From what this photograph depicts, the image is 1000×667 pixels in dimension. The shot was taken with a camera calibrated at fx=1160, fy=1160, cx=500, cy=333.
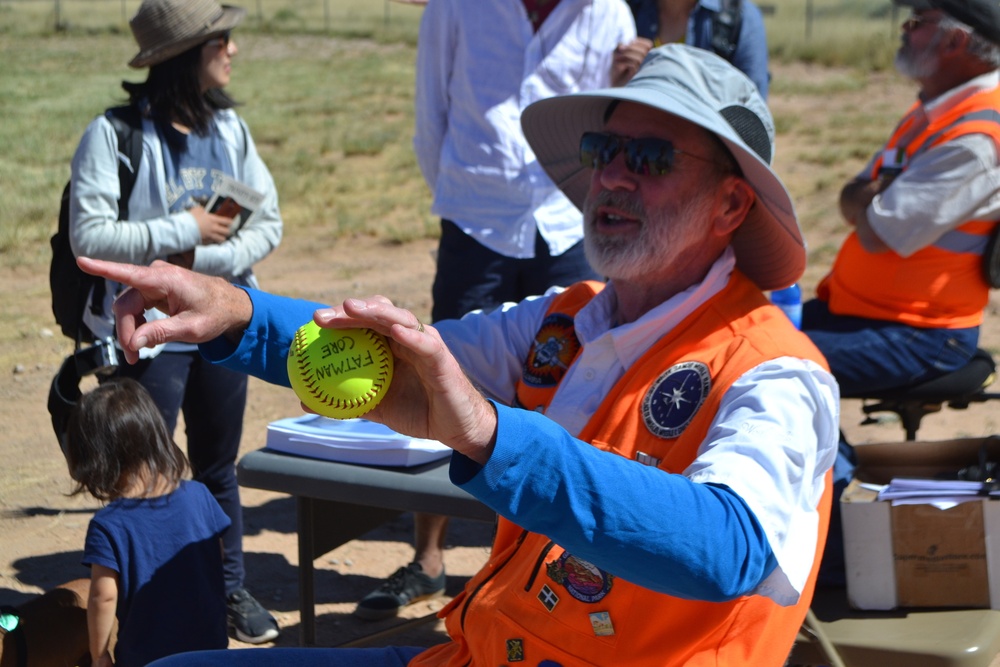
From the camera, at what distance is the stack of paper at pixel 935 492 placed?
2.87m

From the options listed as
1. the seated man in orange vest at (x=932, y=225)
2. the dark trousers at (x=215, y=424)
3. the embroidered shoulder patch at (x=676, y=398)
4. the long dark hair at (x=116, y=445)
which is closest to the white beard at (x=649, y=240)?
the embroidered shoulder patch at (x=676, y=398)

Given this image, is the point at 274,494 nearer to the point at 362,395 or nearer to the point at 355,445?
the point at 355,445

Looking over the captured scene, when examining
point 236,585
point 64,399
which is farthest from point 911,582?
point 64,399

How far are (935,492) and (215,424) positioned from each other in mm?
2367

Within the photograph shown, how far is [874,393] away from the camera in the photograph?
4.36 meters

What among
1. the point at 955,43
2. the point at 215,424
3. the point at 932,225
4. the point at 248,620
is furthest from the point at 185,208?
the point at 955,43

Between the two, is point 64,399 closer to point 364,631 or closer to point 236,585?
point 236,585

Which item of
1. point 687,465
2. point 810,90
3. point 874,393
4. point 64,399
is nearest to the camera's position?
point 687,465

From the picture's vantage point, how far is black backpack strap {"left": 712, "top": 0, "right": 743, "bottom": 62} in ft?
16.4

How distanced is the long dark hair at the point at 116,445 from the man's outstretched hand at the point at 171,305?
1.13 metres

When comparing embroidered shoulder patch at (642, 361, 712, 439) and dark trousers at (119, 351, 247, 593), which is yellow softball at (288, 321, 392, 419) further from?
dark trousers at (119, 351, 247, 593)

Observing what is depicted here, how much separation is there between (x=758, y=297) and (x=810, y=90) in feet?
60.3

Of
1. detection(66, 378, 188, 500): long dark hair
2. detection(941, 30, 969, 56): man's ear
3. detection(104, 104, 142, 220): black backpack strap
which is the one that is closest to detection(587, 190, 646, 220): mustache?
detection(66, 378, 188, 500): long dark hair

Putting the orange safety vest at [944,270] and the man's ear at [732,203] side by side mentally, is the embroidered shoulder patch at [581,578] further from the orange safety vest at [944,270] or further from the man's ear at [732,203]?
the orange safety vest at [944,270]
